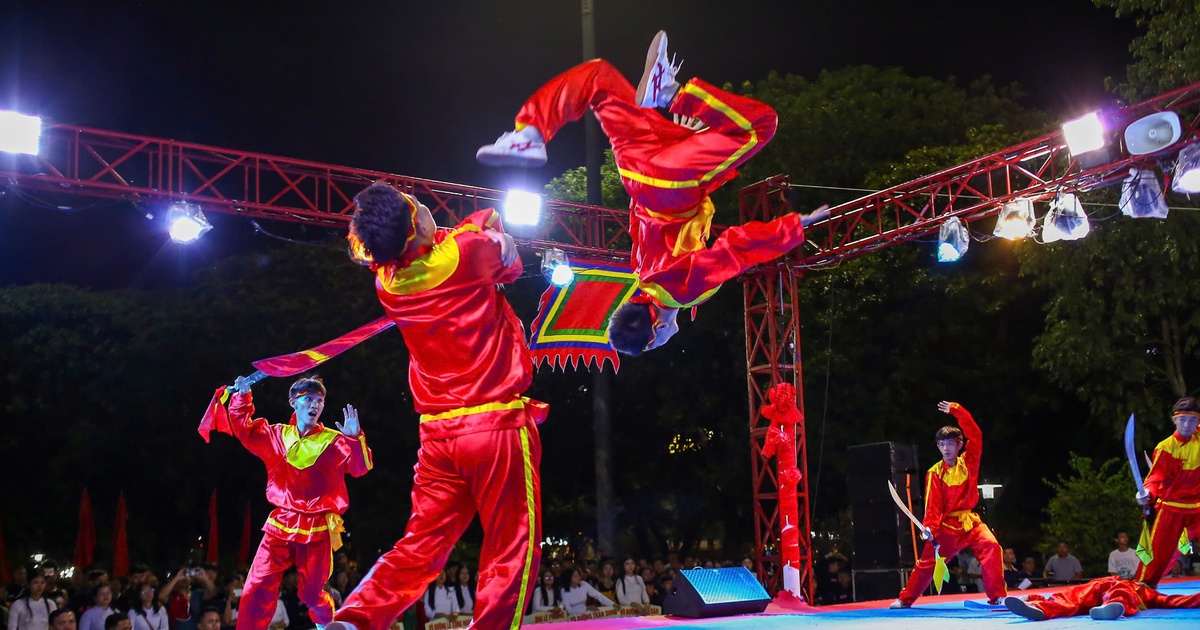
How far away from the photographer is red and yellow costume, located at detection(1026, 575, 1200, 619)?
5.66 m

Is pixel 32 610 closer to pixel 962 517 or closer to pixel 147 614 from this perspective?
pixel 147 614

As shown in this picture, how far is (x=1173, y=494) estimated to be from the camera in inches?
259

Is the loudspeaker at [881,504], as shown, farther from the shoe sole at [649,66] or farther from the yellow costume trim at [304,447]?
the shoe sole at [649,66]

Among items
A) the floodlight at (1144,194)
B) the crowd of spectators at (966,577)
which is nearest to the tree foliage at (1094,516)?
the crowd of spectators at (966,577)

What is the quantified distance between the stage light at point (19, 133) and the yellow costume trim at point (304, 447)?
3.90m

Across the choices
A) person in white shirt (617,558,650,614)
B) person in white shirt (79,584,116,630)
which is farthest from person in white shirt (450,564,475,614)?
person in white shirt (79,584,116,630)

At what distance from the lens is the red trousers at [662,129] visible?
406 centimetres

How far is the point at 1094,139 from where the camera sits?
877 cm

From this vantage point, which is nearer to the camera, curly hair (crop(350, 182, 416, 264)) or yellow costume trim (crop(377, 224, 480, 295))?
curly hair (crop(350, 182, 416, 264))

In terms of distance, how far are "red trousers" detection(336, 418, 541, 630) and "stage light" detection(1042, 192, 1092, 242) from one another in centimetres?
718

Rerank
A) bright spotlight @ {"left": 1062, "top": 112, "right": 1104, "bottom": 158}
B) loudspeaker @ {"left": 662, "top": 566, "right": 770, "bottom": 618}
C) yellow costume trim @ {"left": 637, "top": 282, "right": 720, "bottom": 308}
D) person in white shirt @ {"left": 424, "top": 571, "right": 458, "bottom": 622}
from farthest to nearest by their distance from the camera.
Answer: person in white shirt @ {"left": 424, "top": 571, "right": 458, "bottom": 622} → bright spotlight @ {"left": 1062, "top": 112, "right": 1104, "bottom": 158} → loudspeaker @ {"left": 662, "top": 566, "right": 770, "bottom": 618} → yellow costume trim @ {"left": 637, "top": 282, "right": 720, "bottom": 308}

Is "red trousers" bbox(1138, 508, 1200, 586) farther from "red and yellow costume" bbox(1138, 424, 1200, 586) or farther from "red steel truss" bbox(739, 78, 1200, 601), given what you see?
"red steel truss" bbox(739, 78, 1200, 601)

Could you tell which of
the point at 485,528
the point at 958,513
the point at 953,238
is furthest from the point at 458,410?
the point at 953,238

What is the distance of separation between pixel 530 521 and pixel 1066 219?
24.1 ft
